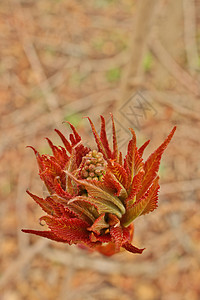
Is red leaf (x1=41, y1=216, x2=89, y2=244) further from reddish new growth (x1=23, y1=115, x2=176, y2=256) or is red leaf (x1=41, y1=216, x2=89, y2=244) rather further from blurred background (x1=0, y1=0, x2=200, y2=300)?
blurred background (x1=0, y1=0, x2=200, y2=300)

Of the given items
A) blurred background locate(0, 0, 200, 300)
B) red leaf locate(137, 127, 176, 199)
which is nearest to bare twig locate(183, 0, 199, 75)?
blurred background locate(0, 0, 200, 300)

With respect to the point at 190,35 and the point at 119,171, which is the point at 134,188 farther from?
the point at 190,35

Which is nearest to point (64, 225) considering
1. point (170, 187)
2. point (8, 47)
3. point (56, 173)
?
point (56, 173)

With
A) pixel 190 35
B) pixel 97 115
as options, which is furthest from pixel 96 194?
pixel 190 35

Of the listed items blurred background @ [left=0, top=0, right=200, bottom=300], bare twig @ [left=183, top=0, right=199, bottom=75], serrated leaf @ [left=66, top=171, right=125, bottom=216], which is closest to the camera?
serrated leaf @ [left=66, top=171, right=125, bottom=216]

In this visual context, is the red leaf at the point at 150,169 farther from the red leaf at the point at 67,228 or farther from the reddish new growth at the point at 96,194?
the red leaf at the point at 67,228
